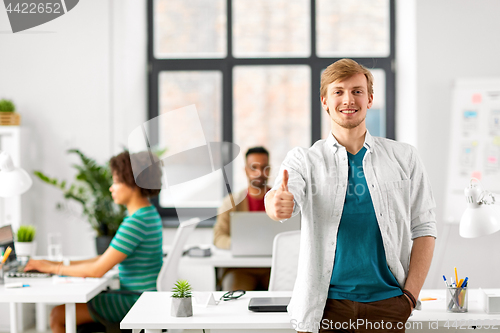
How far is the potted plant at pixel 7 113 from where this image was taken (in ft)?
12.7

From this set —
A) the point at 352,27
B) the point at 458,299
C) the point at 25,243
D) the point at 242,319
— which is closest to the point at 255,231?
the point at 242,319

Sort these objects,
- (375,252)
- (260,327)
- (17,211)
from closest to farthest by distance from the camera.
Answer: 1. (375,252)
2. (260,327)
3. (17,211)

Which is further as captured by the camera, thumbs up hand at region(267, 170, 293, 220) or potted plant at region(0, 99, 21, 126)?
potted plant at region(0, 99, 21, 126)

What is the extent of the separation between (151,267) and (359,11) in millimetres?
3463

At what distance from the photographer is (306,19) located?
189 inches

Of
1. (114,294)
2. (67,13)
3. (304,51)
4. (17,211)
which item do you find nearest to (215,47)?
(304,51)

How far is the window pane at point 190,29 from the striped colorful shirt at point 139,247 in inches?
107

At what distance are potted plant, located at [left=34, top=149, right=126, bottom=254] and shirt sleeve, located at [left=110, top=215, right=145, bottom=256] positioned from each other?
1536 millimetres

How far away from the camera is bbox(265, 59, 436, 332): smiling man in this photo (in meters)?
1.47

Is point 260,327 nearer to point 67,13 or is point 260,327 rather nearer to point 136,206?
point 136,206

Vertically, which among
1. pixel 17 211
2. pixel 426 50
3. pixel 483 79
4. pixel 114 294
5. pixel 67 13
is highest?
pixel 67 13

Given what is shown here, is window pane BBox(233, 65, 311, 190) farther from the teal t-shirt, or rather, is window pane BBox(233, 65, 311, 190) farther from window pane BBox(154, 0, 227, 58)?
the teal t-shirt

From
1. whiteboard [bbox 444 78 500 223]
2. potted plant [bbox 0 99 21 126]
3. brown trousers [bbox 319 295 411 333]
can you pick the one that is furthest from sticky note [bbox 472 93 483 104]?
potted plant [bbox 0 99 21 126]

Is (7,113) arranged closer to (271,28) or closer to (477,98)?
(271,28)
